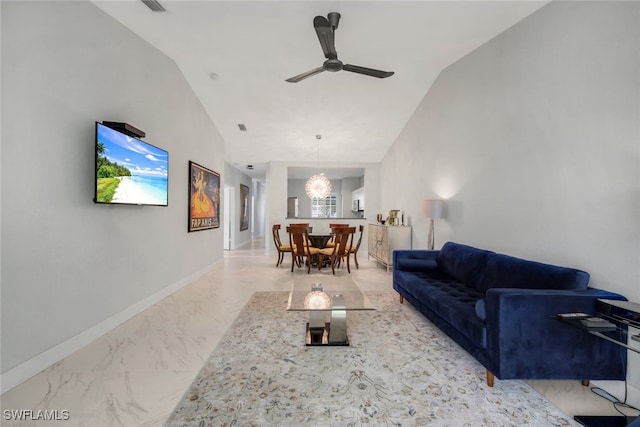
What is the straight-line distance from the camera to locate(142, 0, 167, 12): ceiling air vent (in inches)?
110

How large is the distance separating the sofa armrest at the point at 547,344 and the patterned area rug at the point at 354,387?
0.77 ft

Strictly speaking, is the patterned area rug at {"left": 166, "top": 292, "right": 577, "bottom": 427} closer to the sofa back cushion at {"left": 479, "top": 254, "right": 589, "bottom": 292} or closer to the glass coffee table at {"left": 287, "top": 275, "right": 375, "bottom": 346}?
the glass coffee table at {"left": 287, "top": 275, "right": 375, "bottom": 346}

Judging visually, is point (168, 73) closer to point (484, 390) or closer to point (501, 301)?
point (501, 301)

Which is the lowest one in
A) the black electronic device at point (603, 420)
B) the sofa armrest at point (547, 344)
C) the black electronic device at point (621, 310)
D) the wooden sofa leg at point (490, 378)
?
the black electronic device at point (603, 420)

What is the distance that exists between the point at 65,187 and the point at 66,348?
135 cm

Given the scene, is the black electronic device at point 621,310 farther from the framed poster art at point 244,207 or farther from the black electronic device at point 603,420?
the framed poster art at point 244,207

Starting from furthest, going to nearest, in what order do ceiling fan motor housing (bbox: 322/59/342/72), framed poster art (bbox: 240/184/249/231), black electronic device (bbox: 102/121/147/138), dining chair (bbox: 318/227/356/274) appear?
1. framed poster art (bbox: 240/184/249/231)
2. dining chair (bbox: 318/227/356/274)
3. ceiling fan motor housing (bbox: 322/59/342/72)
4. black electronic device (bbox: 102/121/147/138)

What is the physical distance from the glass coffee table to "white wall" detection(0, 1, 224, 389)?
1.87 metres

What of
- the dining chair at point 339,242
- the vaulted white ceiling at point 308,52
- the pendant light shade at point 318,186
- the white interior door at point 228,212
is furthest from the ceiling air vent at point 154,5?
the white interior door at point 228,212

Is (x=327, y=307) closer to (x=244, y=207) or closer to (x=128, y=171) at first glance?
(x=128, y=171)

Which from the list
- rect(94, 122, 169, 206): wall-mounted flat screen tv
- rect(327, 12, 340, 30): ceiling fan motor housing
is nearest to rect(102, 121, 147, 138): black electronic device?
rect(94, 122, 169, 206): wall-mounted flat screen tv

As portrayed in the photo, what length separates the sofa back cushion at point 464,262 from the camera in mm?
2996

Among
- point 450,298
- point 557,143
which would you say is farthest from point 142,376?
point 557,143

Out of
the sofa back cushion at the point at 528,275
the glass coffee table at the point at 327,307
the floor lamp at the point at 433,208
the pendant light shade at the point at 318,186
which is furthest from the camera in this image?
the pendant light shade at the point at 318,186
